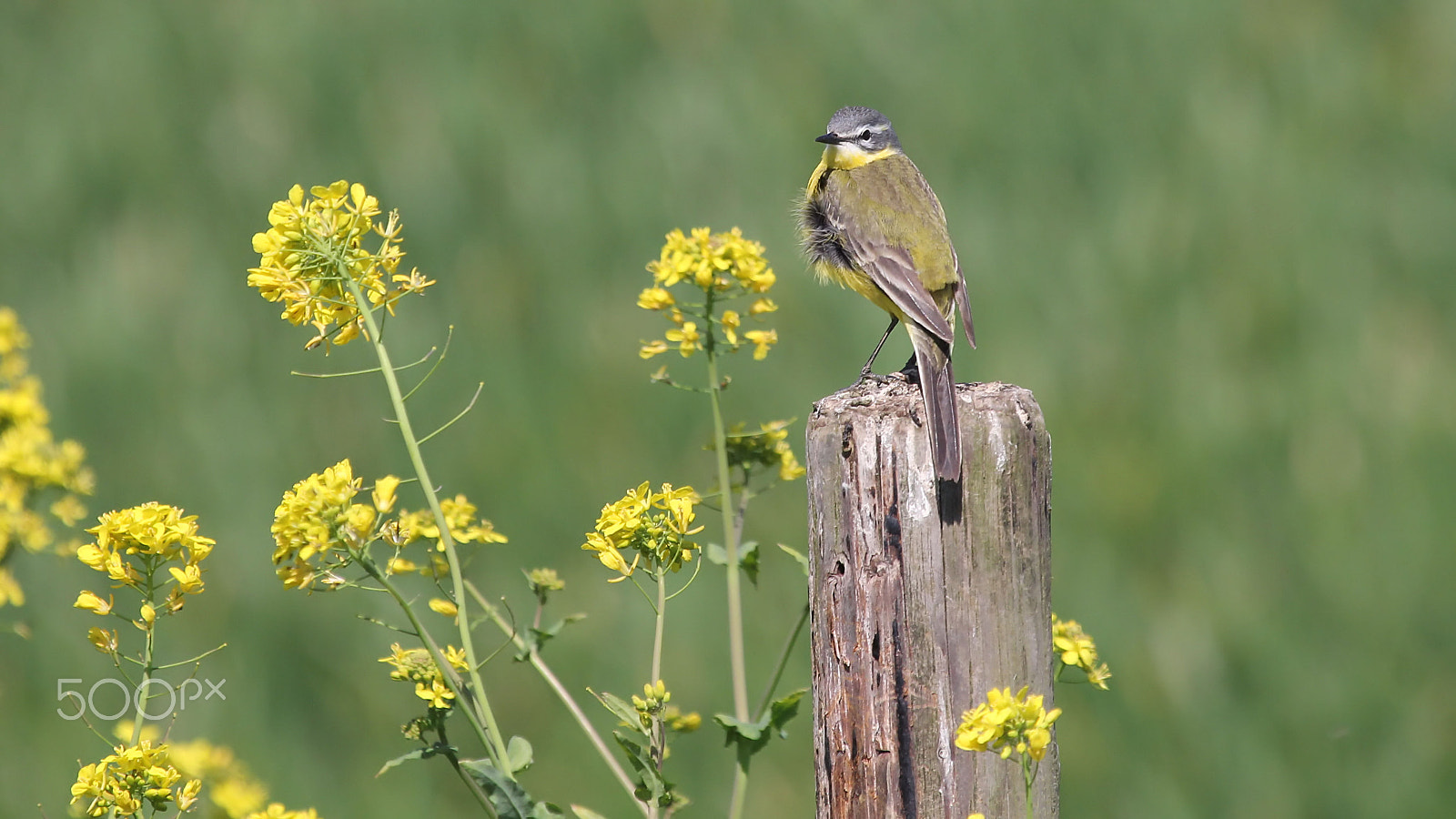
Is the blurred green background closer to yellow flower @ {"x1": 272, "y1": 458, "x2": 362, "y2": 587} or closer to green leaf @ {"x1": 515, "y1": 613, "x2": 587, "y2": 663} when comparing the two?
green leaf @ {"x1": 515, "y1": 613, "x2": 587, "y2": 663}

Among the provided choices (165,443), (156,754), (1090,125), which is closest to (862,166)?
(156,754)

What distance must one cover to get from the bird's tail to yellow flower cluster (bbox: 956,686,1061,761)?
2.01ft

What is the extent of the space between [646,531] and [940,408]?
73 cm

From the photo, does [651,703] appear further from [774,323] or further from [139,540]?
[774,323]

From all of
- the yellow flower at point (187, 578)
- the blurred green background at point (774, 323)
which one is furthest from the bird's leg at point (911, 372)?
the blurred green background at point (774, 323)

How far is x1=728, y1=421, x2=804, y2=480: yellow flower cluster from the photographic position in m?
3.54

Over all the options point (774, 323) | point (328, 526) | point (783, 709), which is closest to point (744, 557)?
point (783, 709)

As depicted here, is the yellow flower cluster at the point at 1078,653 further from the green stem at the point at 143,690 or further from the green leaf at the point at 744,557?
the green stem at the point at 143,690

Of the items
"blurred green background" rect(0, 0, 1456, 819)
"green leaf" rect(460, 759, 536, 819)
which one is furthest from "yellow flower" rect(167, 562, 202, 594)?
"blurred green background" rect(0, 0, 1456, 819)

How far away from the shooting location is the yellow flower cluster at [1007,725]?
242 centimetres

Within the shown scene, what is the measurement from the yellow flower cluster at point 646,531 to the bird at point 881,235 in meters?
1.38

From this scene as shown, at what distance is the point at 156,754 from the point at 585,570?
4797 mm

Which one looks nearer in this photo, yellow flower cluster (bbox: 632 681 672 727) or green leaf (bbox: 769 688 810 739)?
yellow flower cluster (bbox: 632 681 672 727)

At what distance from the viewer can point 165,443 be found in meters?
7.96
